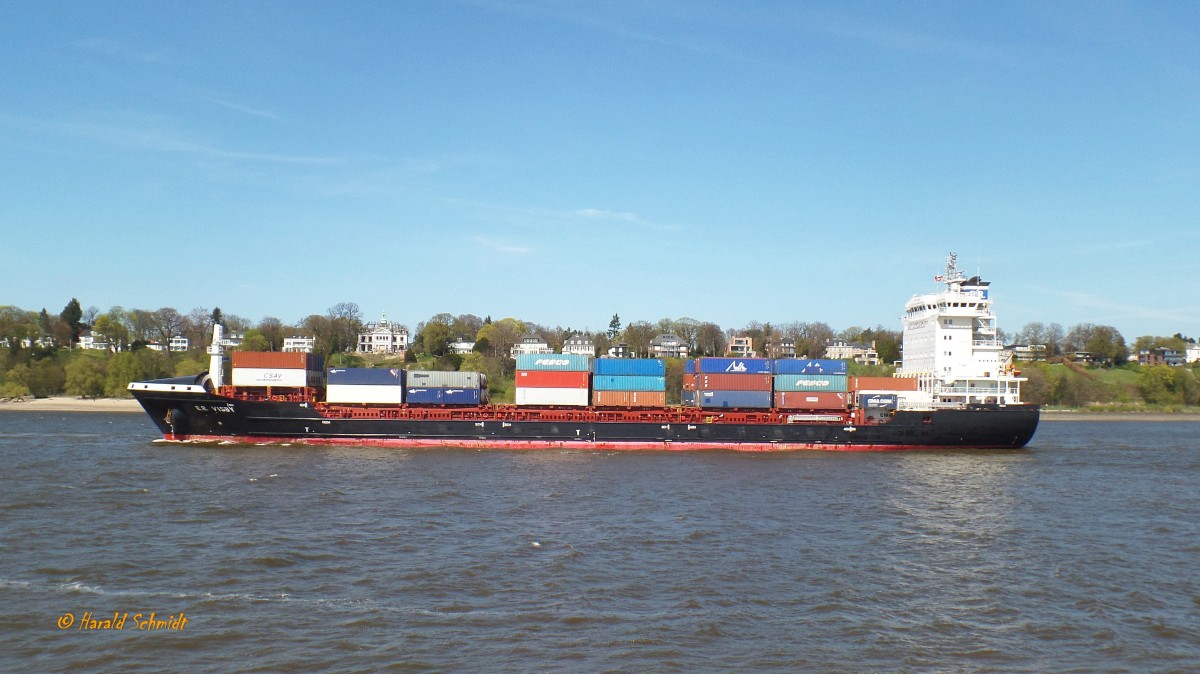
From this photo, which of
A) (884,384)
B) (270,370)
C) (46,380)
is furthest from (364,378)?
(46,380)

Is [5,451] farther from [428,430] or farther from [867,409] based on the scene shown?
[867,409]

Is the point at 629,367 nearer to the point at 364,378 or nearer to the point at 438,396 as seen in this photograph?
the point at 438,396

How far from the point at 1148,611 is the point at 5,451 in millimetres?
57726

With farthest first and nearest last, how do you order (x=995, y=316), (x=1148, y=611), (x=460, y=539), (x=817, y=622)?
(x=995, y=316) → (x=460, y=539) → (x=1148, y=611) → (x=817, y=622)

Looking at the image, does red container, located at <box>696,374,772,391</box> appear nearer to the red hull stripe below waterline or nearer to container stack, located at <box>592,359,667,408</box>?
container stack, located at <box>592,359,667,408</box>

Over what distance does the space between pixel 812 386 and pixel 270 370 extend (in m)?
36.1

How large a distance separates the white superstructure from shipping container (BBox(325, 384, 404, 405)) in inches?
1438

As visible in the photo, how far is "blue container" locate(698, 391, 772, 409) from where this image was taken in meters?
52.1

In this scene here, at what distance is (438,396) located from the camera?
2037 inches

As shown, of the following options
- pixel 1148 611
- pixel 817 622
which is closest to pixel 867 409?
pixel 1148 611

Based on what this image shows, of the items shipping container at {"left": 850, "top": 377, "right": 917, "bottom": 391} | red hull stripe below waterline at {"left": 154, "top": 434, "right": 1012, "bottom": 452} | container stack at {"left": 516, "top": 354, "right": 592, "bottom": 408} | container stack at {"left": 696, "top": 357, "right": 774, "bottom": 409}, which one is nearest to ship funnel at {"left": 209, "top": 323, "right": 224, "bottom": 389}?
red hull stripe below waterline at {"left": 154, "top": 434, "right": 1012, "bottom": 452}

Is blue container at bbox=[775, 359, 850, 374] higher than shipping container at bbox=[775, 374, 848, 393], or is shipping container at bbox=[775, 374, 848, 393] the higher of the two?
blue container at bbox=[775, 359, 850, 374]

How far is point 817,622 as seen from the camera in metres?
17.6

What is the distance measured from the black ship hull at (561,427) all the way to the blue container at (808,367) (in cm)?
314
